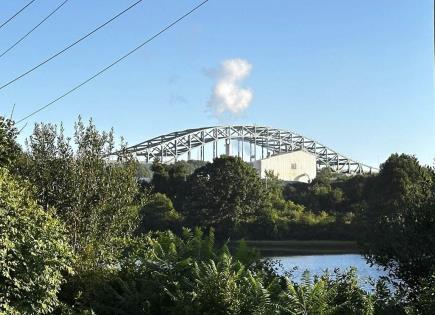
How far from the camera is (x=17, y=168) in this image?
13.5 metres

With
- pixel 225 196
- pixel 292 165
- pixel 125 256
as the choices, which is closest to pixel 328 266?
pixel 125 256

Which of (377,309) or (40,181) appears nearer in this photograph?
(377,309)

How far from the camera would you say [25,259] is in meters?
8.71

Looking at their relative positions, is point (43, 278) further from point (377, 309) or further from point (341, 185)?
point (341, 185)

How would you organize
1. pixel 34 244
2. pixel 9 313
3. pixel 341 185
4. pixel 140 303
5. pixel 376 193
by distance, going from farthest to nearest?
1. pixel 341 185
2. pixel 376 193
3. pixel 140 303
4. pixel 34 244
5. pixel 9 313

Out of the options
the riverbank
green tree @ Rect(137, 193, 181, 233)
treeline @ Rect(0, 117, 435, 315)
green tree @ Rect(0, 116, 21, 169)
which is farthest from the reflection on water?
green tree @ Rect(137, 193, 181, 233)

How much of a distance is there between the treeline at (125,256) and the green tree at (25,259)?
0.02 m

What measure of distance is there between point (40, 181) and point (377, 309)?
759 centimetres

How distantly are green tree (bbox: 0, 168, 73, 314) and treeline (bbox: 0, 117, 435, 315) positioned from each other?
16 mm

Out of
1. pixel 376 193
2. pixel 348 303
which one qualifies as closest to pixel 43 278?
pixel 348 303

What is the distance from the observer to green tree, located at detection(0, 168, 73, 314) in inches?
334

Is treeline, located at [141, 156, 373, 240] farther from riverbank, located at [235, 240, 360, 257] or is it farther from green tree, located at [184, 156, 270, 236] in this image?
riverbank, located at [235, 240, 360, 257]

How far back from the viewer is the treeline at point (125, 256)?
8891 millimetres

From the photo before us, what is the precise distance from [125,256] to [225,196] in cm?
6187
